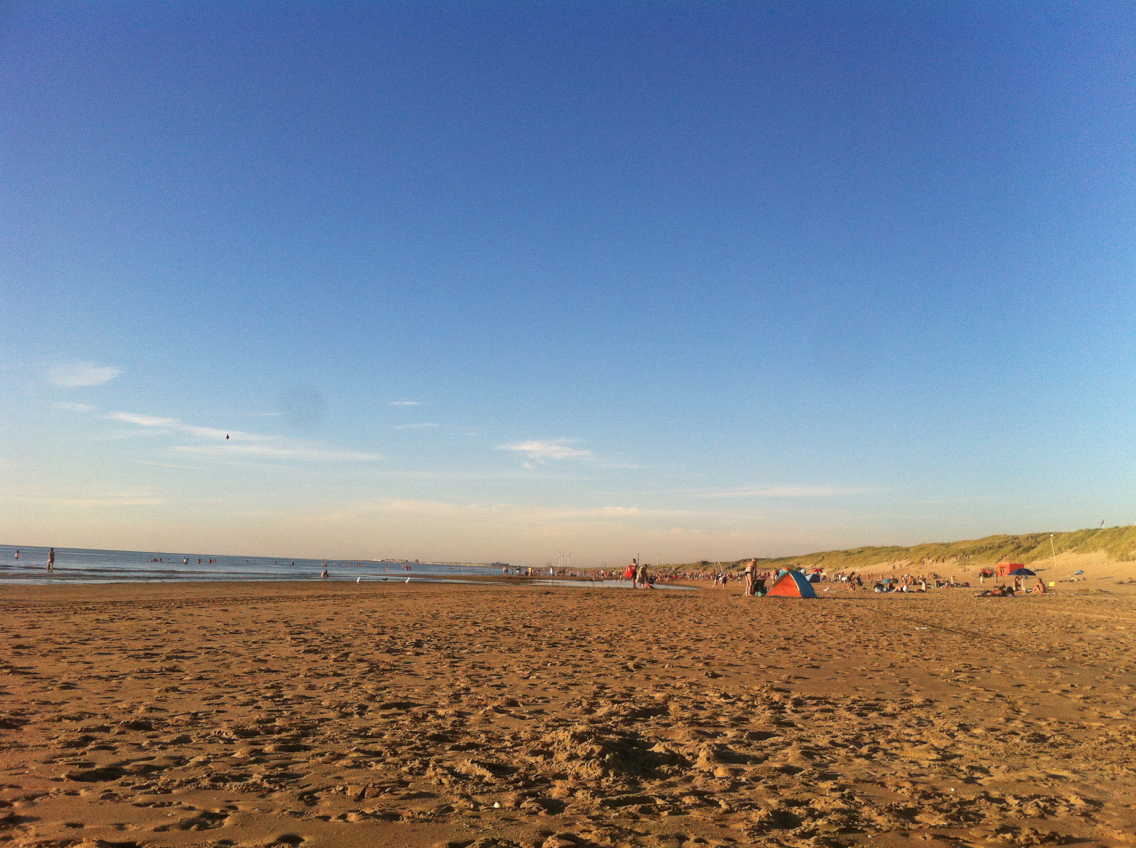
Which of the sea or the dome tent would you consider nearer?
the dome tent

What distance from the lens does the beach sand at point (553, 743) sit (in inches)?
153

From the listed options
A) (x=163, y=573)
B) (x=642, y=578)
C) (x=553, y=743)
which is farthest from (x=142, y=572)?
(x=553, y=743)

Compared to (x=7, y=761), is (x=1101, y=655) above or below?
below

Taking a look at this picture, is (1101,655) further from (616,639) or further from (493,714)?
(493,714)

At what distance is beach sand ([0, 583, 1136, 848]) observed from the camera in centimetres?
390

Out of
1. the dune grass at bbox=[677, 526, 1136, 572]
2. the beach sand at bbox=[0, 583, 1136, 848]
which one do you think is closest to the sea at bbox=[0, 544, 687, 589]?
the beach sand at bbox=[0, 583, 1136, 848]

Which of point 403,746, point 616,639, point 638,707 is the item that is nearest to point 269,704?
point 403,746

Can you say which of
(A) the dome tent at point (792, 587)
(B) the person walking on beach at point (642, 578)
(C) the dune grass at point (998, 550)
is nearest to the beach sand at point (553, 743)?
(A) the dome tent at point (792, 587)

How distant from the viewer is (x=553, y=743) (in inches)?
215

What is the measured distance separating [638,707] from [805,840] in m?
3.29

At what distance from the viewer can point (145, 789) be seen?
169 inches

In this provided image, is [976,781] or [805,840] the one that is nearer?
[805,840]

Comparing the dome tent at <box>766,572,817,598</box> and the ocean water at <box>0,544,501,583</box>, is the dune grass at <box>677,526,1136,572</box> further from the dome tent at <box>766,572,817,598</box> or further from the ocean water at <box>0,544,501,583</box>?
the ocean water at <box>0,544,501,583</box>

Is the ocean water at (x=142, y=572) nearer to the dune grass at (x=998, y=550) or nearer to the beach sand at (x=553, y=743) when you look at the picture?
the beach sand at (x=553, y=743)
